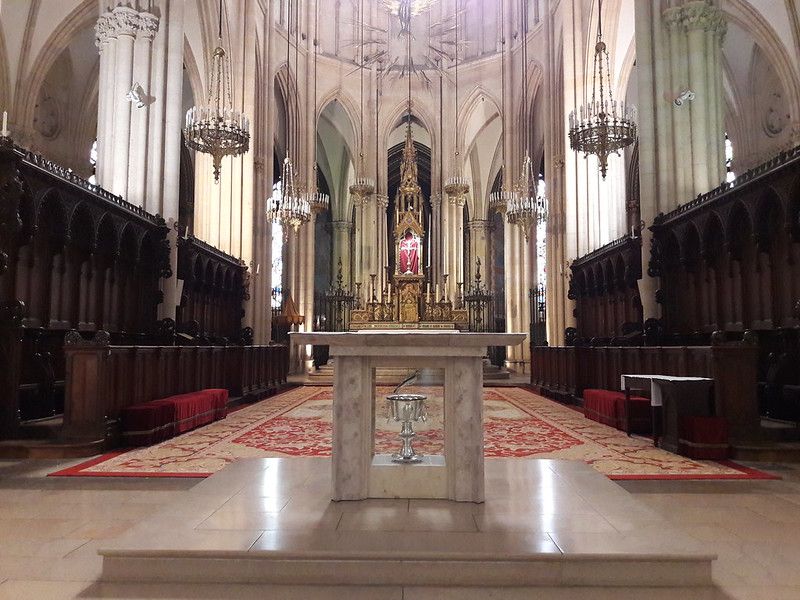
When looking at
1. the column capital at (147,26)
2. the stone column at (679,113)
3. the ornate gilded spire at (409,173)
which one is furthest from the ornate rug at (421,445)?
the ornate gilded spire at (409,173)

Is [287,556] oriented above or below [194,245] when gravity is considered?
below

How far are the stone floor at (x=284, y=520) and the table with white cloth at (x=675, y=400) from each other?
1.41 metres

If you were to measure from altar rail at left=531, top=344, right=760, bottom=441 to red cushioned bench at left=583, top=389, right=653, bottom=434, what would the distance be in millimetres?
597

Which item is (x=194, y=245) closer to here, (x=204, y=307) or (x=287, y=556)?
(x=204, y=307)

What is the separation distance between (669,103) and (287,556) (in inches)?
430

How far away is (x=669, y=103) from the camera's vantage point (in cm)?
1123

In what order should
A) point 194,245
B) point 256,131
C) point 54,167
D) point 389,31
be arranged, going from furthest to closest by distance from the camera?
point 389,31
point 256,131
point 194,245
point 54,167

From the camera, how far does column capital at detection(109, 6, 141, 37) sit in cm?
1070

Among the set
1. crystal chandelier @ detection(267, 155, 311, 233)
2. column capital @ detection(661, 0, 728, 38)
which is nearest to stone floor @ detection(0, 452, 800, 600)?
column capital @ detection(661, 0, 728, 38)

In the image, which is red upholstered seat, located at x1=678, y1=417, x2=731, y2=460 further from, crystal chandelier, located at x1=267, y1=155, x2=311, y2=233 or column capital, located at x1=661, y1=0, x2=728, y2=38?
crystal chandelier, located at x1=267, y1=155, x2=311, y2=233

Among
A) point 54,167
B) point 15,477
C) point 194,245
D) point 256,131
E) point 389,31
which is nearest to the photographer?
point 15,477

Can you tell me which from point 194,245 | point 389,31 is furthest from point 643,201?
point 389,31

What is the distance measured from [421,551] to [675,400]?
14.8ft

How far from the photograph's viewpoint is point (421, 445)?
417cm
